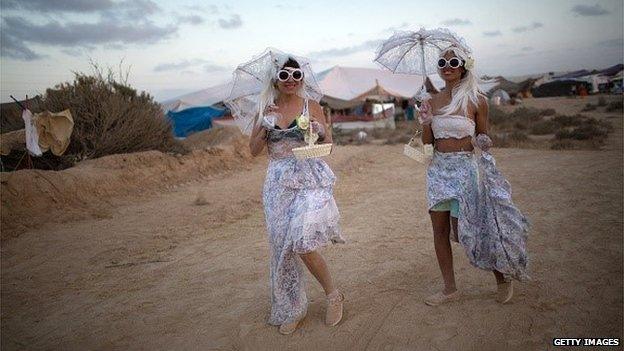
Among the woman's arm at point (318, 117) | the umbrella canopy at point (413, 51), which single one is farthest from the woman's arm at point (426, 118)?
the woman's arm at point (318, 117)

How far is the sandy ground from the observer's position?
9.48 feet

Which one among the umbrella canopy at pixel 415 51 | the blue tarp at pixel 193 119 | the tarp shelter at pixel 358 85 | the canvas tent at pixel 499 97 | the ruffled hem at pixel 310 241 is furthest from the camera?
the canvas tent at pixel 499 97

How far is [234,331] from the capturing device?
3.09 meters

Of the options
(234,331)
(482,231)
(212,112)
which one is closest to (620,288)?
(482,231)

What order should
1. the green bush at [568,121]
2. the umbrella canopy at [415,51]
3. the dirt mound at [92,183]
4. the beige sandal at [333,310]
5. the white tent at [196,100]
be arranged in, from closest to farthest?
the beige sandal at [333,310], the umbrella canopy at [415,51], the dirt mound at [92,183], the green bush at [568,121], the white tent at [196,100]

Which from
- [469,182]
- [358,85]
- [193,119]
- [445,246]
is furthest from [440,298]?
[358,85]

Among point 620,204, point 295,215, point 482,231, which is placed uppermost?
point 295,215

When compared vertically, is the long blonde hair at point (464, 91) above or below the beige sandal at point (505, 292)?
above

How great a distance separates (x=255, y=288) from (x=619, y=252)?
3.36 m

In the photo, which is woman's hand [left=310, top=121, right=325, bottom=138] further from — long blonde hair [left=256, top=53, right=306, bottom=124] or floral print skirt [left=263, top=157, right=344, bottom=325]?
long blonde hair [left=256, top=53, right=306, bottom=124]

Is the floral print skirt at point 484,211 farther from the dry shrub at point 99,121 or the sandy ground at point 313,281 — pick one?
the dry shrub at point 99,121

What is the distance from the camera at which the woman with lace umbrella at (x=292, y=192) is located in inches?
113

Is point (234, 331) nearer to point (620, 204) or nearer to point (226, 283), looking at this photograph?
A: point (226, 283)

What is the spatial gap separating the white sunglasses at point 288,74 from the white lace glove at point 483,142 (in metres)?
1.35
